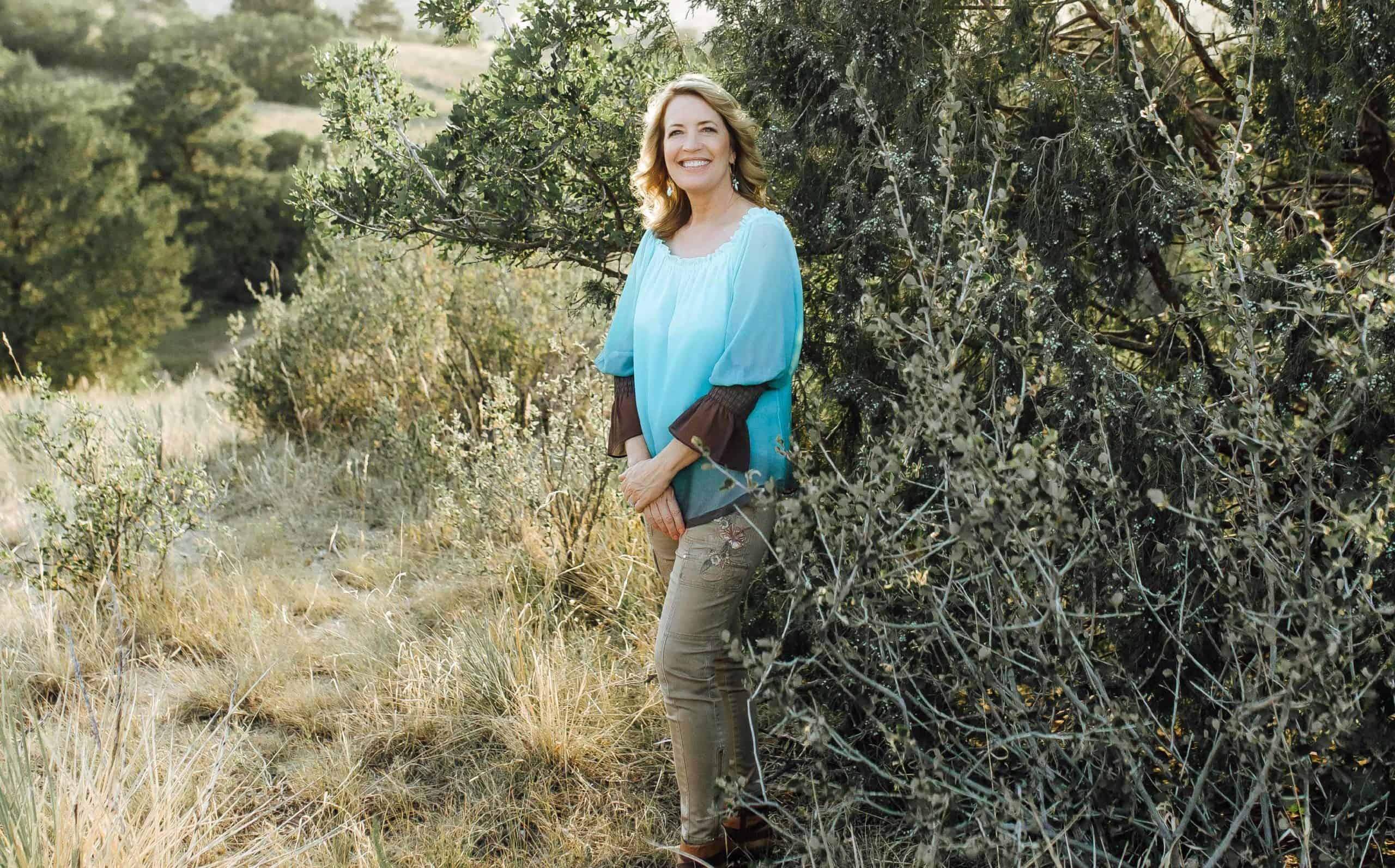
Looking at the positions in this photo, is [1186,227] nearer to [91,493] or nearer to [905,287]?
[905,287]

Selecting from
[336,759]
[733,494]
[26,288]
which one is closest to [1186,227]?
[733,494]

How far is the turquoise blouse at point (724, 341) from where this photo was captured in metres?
2.61

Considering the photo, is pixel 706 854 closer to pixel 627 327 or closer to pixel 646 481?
pixel 646 481

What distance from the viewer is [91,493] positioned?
4602 mm

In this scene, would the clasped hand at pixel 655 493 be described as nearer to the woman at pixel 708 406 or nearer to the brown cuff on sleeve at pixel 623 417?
the woman at pixel 708 406

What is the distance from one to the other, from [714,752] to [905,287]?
1.39 meters

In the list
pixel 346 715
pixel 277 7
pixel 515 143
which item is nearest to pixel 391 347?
pixel 515 143

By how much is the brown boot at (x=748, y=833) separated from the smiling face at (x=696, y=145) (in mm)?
1709

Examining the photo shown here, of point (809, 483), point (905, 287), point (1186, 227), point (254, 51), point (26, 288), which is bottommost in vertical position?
point (26, 288)

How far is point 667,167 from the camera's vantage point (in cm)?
292

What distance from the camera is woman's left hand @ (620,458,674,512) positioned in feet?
8.89

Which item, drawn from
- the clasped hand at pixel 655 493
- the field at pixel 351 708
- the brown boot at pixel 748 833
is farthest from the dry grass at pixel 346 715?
the clasped hand at pixel 655 493

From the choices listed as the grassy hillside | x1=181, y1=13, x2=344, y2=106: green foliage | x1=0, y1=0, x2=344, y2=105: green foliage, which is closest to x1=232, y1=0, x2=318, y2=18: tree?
x1=0, y1=0, x2=344, y2=105: green foliage

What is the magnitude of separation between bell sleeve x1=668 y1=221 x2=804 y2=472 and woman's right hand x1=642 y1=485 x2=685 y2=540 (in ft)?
0.56
